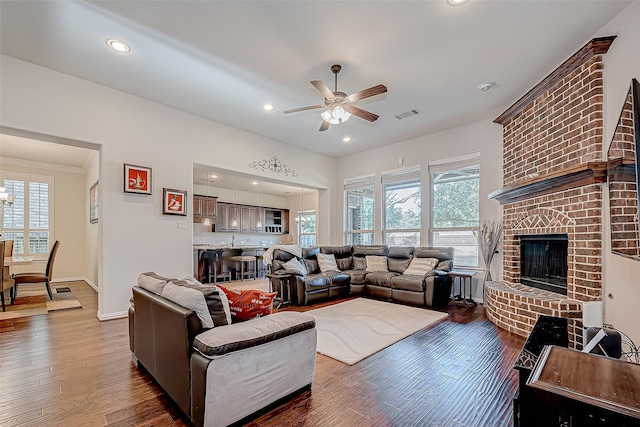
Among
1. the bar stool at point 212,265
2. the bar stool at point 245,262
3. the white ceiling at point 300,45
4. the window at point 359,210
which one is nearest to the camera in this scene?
the white ceiling at point 300,45

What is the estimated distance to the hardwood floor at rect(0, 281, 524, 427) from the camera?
1.93 metres

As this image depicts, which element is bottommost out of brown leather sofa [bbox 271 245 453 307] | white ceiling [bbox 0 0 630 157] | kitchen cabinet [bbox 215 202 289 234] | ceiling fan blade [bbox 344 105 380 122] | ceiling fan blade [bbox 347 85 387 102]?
brown leather sofa [bbox 271 245 453 307]

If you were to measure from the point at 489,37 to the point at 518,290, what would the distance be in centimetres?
312

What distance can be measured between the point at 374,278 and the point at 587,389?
15.5 ft

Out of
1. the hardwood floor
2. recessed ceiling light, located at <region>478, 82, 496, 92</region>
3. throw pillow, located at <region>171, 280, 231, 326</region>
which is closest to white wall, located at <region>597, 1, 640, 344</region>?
the hardwood floor

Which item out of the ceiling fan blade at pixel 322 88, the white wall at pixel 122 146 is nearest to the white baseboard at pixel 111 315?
the white wall at pixel 122 146

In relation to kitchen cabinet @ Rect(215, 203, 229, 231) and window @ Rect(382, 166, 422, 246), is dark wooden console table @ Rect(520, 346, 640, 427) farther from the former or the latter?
kitchen cabinet @ Rect(215, 203, 229, 231)

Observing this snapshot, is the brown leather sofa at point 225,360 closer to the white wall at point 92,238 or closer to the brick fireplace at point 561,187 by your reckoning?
the brick fireplace at point 561,187

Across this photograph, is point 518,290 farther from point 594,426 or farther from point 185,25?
point 185,25

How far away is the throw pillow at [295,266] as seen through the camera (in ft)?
16.9

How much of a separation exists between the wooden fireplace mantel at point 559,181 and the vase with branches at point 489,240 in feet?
2.11

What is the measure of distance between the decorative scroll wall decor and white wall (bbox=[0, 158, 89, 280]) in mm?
5015

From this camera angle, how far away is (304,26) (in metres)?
2.84

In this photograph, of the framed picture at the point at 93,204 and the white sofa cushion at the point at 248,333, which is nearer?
the white sofa cushion at the point at 248,333
